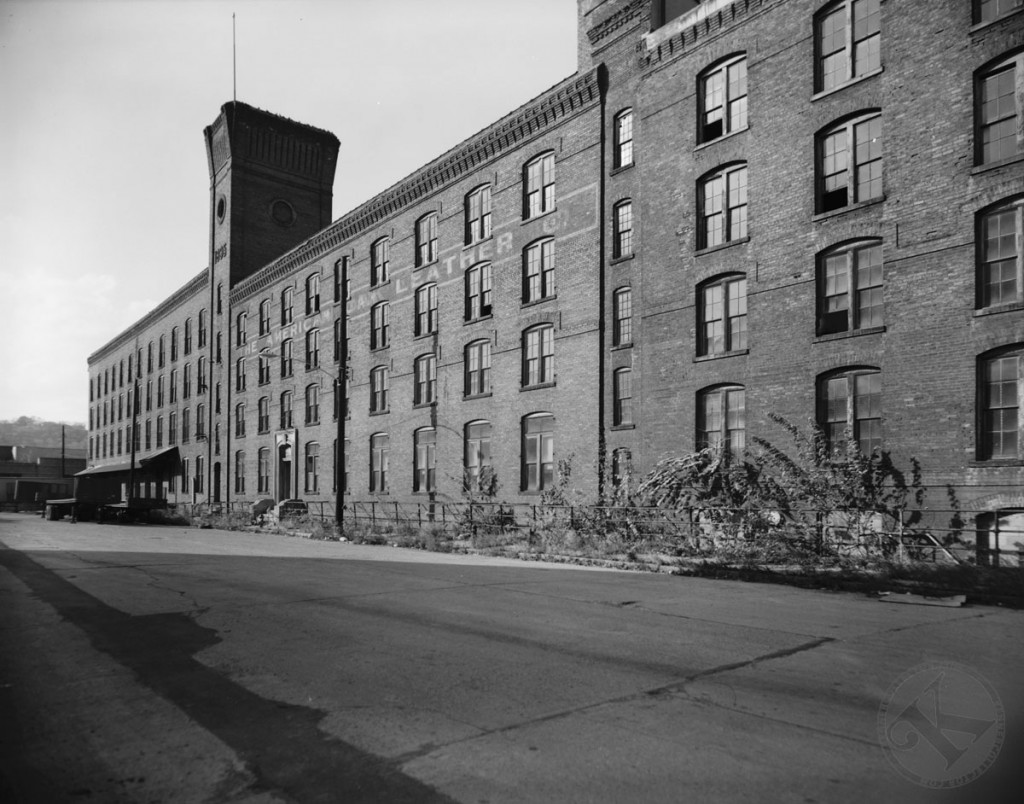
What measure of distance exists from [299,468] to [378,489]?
7570 mm

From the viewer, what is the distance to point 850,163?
744 inches

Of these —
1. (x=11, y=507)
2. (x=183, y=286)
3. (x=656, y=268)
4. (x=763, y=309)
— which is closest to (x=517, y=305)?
(x=656, y=268)

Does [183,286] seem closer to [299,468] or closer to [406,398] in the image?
[299,468]

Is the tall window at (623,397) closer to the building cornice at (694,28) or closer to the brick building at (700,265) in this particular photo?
the brick building at (700,265)

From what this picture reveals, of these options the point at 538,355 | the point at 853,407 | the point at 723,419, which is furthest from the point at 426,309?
the point at 853,407

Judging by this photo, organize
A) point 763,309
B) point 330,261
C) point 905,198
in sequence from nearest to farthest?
point 905,198 < point 763,309 < point 330,261

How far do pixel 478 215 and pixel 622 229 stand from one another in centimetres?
736

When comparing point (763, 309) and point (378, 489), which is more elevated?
point (763, 309)

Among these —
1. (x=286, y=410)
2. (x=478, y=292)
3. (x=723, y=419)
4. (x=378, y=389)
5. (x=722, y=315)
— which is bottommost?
(x=723, y=419)

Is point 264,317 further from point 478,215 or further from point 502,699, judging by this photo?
point 502,699

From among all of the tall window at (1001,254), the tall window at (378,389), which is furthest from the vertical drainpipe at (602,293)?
the tall window at (378,389)

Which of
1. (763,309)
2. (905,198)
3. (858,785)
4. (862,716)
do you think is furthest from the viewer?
(763,309)

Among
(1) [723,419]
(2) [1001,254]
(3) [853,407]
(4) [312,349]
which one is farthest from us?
(4) [312,349]

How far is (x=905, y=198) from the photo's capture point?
1767 centimetres
